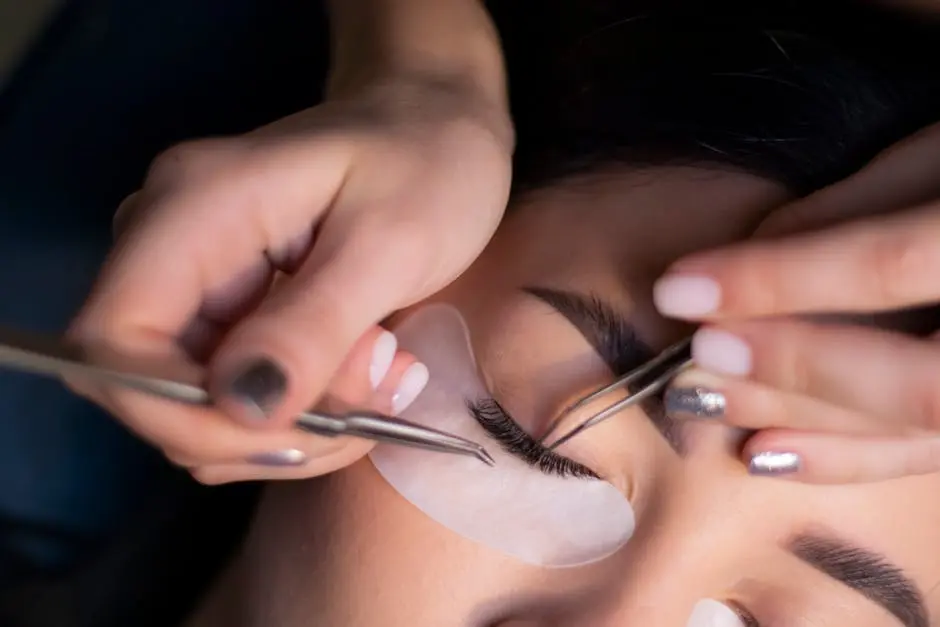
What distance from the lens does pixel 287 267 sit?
587 mm

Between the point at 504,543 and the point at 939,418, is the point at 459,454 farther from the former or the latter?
the point at 939,418

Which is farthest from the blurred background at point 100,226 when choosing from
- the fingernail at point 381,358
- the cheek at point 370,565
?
the fingernail at point 381,358

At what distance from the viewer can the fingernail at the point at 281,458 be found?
0.53 meters

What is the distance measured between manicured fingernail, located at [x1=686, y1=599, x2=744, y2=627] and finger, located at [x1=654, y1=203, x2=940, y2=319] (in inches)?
9.3

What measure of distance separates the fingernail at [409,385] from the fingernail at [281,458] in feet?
0.25

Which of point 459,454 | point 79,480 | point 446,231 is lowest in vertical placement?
point 79,480

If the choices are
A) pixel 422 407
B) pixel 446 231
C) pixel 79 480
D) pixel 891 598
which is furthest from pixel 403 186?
pixel 79 480

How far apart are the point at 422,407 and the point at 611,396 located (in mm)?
139

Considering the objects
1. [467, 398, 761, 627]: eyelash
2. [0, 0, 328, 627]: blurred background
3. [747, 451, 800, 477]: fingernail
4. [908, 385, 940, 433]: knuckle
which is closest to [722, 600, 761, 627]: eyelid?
[467, 398, 761, 627]: eyelash

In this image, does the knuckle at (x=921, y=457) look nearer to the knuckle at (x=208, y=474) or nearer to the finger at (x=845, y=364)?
the finger at (x=845, y=364)

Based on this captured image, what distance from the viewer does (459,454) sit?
641 mm

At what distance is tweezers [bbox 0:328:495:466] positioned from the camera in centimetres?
42

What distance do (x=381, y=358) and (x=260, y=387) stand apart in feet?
0.42

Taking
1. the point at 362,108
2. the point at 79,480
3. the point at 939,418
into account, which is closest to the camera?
the point at 939,418
